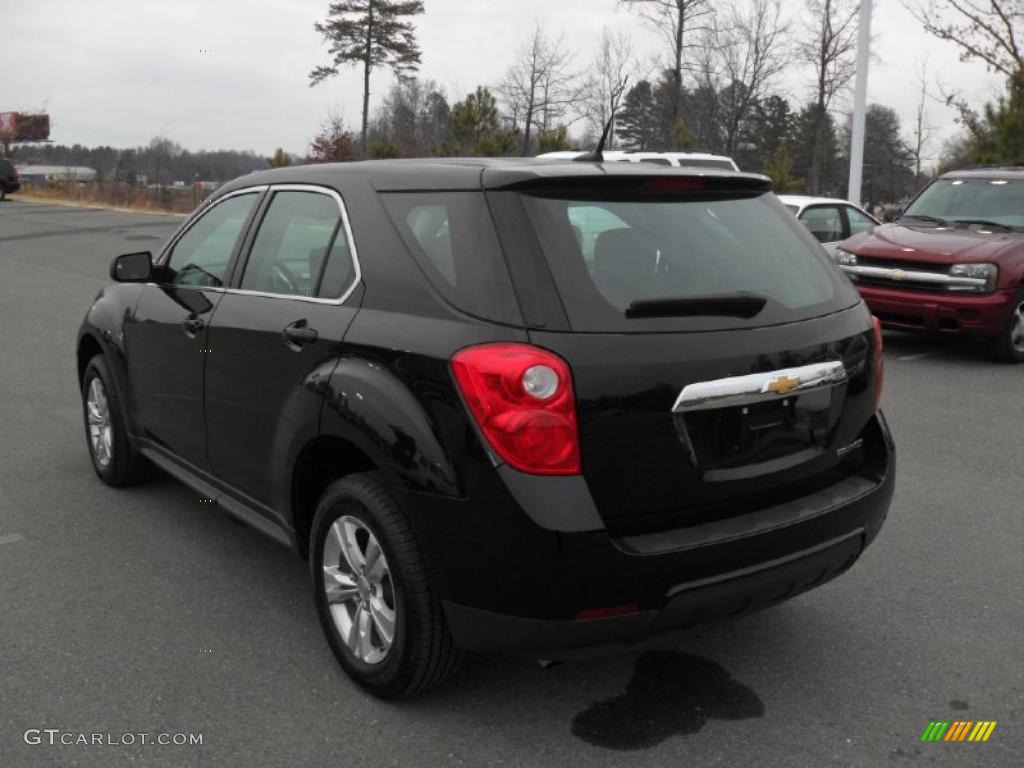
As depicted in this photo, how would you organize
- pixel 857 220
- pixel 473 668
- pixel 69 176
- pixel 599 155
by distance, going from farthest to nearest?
pixel 69 176, pixel 857 220, pixel 599 155, pixel 473 668

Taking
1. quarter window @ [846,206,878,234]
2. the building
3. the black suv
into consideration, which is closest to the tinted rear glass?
the black suv

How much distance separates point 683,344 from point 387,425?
2.83 feet

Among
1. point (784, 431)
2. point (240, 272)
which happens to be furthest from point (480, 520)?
point (240, 272)

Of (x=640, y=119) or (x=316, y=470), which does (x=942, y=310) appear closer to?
(x=316, y=470)

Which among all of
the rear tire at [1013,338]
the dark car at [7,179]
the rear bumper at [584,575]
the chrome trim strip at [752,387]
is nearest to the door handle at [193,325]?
the rear bumper at [584,575]

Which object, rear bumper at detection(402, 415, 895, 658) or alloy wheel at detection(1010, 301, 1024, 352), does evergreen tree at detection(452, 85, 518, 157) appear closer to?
alloy wheel at detection(1010, 301, 1024, 352)

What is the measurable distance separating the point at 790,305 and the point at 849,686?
124 cm

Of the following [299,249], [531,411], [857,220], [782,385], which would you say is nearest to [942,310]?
[857,220]

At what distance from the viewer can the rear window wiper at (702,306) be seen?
9.26 ft

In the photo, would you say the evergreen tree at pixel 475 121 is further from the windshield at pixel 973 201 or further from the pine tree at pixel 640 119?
the windshield at pixel 973 201

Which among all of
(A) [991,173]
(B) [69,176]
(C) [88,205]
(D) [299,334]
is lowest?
(D) [299,334]

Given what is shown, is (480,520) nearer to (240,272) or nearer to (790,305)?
(790,305)

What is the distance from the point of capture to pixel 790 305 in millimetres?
3125

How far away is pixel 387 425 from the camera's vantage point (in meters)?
2.88
